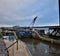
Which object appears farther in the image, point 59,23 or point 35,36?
point 35,36

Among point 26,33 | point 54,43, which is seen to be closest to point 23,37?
point 26,33

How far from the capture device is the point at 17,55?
7.34m

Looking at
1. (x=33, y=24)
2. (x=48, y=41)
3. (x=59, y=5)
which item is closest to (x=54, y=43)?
(x=48, y=41)

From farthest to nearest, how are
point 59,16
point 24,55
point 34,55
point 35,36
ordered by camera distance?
point 35,36
point 59,16
point 34,55
point 24,55

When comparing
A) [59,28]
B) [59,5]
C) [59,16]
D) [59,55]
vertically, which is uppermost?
[59,5]

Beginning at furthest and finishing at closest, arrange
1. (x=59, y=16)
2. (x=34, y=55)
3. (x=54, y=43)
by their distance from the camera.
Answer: (x=59, y=16)
(x=54, y=43)
(x=34, y=55)

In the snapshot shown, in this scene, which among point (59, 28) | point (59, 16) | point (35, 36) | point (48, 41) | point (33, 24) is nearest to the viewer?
point (48, 41)

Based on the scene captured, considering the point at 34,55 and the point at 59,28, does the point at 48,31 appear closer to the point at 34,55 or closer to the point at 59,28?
the point at 59,28

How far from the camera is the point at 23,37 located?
68.1 feet

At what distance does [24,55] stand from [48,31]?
46.4ft

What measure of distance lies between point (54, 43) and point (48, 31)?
6173 mm

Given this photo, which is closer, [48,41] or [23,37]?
[48,41]

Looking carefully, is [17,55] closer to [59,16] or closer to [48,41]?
[48,41]

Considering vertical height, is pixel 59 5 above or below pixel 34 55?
above
